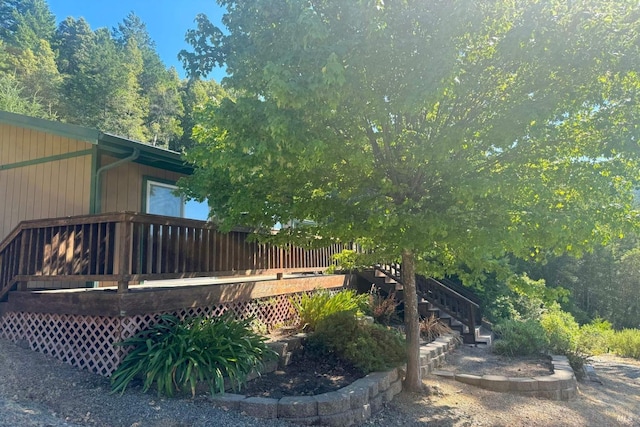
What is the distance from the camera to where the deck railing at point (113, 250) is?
5.46 m

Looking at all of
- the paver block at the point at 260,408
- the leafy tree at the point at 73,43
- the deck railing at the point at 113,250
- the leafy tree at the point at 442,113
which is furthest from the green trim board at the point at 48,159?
the leafy tree at the point at 73,43

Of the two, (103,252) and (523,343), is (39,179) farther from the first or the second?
(523,343)

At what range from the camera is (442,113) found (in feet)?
17.3

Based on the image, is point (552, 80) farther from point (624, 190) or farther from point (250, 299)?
point (250, 299)

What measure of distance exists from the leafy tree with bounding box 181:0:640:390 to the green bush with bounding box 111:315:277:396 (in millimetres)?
1775

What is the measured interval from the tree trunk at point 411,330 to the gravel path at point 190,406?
21 cm

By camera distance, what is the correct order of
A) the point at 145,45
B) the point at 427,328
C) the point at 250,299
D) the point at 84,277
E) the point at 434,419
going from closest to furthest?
the point at 434,419, the point at 84,277, the point at 250,299, the point at 427,328, the point at 145,45

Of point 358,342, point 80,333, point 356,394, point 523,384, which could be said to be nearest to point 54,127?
point 80,333

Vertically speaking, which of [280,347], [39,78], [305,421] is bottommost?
[305,421]

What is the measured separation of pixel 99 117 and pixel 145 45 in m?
27.8

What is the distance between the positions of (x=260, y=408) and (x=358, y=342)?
2.05m

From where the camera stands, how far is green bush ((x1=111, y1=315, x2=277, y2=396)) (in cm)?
474

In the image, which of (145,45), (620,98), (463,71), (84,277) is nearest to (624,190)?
(620,98)

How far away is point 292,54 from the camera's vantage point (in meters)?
3.99
